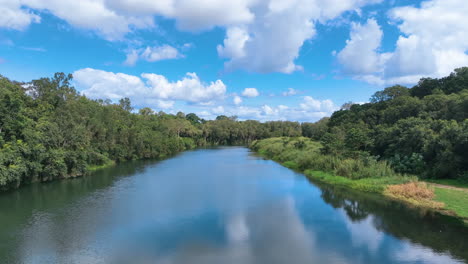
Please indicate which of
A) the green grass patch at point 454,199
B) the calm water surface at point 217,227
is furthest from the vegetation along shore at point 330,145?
the calm water surface at point 217,227

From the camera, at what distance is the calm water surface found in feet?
43.3

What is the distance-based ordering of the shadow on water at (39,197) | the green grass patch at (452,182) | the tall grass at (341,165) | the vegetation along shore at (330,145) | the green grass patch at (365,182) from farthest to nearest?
1. the tall grass at (341,165)
2. the green grass patch at (365,182)
3. the vegetation along shore at (330,145)
4. the green grass patch at (452,182)
5. the shadow on water at (39,197)

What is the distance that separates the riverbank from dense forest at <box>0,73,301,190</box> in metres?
27.8

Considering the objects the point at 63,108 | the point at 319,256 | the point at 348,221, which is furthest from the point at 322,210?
the point at 63,108

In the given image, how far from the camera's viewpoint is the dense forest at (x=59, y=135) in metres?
25.9

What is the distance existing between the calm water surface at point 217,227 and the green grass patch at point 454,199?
4.88ft

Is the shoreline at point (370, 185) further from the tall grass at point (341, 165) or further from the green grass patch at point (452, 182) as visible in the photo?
the green grass patch at point (452, 182)

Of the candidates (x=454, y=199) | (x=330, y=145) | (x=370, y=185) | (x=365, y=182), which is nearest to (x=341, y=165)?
(x=365, y=182)

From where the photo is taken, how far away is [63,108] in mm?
35500

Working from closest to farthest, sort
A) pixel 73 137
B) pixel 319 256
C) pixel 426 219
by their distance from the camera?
pixel 319 256
pixel 426 219
pixel 73 137

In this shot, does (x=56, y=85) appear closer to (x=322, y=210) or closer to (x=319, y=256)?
(x=322, y=210)

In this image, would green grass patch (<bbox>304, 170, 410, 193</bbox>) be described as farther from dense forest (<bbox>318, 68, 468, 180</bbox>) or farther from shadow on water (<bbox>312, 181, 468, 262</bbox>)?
dense forest (<bbox>318, 68, 468, 180</bbox>)

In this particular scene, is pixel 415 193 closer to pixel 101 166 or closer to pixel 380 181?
pixel 380 181

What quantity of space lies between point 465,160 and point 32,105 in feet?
146
